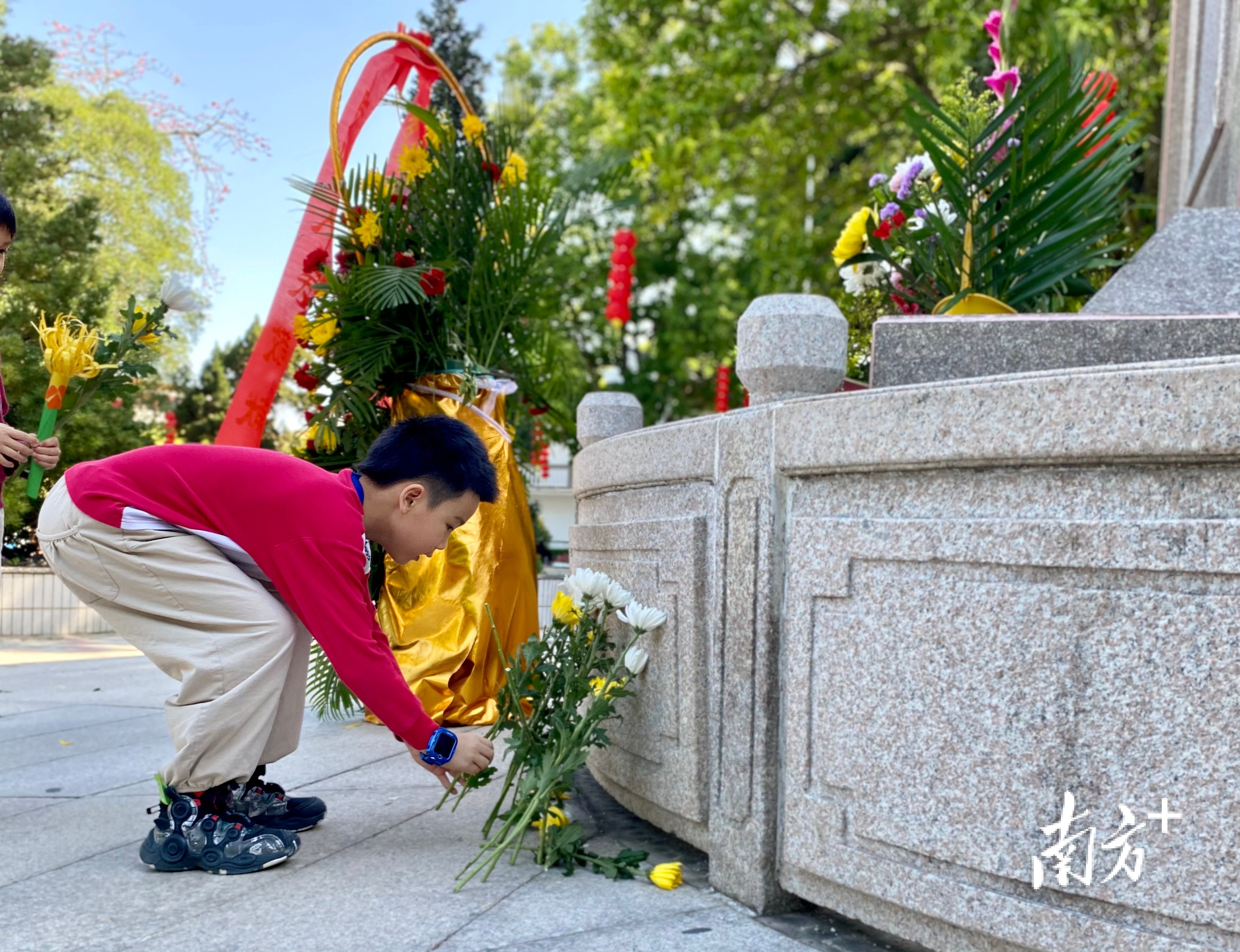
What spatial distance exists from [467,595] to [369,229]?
4.78 ft

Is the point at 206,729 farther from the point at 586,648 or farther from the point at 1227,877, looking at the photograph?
the point at 1227,877

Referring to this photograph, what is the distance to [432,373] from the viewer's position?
14.9ft

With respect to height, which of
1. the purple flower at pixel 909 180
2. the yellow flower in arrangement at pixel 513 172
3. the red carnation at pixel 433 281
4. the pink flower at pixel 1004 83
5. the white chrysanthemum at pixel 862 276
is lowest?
the red carnation at pixel 433 281

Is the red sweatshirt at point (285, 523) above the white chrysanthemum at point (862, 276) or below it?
below

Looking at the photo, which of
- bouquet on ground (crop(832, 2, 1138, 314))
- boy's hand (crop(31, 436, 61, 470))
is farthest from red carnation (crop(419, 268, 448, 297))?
boy's hand (crop(31, 436, 61, 470))

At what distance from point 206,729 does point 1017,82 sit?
3.30m

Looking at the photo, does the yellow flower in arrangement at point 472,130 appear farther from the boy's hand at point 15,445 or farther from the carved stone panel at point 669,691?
the boy's hand at point 15,445

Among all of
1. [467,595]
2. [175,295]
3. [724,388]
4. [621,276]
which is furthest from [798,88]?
[175,295]

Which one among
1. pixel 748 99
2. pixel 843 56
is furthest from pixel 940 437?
pixel 748 99

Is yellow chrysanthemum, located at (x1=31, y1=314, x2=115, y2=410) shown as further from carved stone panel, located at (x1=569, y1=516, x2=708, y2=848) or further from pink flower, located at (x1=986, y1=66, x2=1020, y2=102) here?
pink flower, located at (x1=986, y1=66, x2=1020, y2=102)

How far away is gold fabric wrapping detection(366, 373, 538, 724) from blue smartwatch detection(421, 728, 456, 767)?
165 cm

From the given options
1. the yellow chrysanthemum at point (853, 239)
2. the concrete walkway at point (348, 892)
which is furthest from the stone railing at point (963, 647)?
the yellow chrysanthemum at point (853, 239)

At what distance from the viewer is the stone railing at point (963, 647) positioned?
1698mm

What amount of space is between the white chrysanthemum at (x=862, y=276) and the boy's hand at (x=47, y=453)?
106 inches
